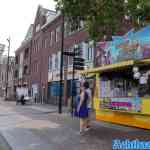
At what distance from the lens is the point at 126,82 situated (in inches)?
587

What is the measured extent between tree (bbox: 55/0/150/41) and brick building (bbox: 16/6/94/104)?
13544 mm

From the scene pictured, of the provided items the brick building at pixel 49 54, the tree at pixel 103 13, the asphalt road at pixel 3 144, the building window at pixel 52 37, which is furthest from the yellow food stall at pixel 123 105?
the building window at pixel 52 37

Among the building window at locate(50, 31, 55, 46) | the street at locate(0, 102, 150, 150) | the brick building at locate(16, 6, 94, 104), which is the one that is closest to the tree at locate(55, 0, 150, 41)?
the street at locate(0, 102, 150, 150)

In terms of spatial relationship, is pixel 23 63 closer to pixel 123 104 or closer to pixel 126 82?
pixel 126 82

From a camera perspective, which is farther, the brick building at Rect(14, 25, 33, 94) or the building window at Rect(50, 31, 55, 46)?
the brick building at Rect(14, 25, 33, 94)

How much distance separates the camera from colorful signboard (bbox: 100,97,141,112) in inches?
525

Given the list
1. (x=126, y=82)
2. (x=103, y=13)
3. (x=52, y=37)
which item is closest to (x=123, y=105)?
(x=126, y=82)

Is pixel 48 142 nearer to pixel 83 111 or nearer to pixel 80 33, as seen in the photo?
pixel 83 111

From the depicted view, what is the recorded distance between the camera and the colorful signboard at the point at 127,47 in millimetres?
13492

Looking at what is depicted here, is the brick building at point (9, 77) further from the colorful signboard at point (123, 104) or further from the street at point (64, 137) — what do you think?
the street at point (64, 137)

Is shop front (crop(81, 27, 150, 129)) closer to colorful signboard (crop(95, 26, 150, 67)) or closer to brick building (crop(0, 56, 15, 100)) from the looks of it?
colorful signboard (crop(95, 26, 150, 67))

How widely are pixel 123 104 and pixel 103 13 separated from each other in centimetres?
394

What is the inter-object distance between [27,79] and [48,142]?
136 ft

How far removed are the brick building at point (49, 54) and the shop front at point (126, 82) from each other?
40.8 feet
